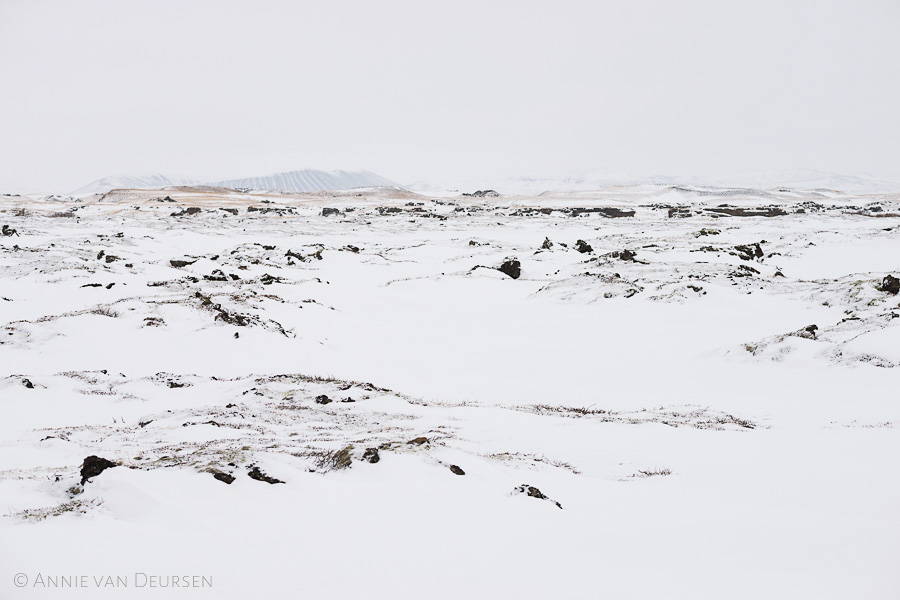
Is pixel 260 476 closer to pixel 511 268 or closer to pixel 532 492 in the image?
pixel 532 492

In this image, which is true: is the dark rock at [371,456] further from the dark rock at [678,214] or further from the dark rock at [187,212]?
the dark rock at [678,214]

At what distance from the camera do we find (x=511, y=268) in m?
25.0

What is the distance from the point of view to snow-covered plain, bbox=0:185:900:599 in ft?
Answer: 11.5

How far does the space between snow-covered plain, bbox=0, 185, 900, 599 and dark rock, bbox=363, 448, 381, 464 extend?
3cm

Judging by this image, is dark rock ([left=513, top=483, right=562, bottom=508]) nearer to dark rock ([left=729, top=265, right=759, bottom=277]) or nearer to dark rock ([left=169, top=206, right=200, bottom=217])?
dark rock ([left=729, top=265, right=759, bottom=277])

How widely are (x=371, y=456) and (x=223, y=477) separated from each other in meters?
1.50

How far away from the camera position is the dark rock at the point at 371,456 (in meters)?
5.30

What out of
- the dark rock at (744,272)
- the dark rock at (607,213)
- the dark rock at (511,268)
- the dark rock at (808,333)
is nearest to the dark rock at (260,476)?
the dark rock at (808,333)

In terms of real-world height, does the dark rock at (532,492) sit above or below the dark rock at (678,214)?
below

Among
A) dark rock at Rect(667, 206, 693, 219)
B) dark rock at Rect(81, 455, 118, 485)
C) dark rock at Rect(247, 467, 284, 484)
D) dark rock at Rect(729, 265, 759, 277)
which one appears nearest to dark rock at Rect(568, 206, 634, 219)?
dark rock at Rect(667, 206, 693, 219)

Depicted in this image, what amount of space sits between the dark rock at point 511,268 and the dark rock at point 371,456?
789 inches

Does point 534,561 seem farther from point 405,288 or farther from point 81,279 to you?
point 81,279

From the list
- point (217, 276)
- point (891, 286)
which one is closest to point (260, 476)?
point (217, 276)

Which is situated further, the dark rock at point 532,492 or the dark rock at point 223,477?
the dark rock at point 532,492
